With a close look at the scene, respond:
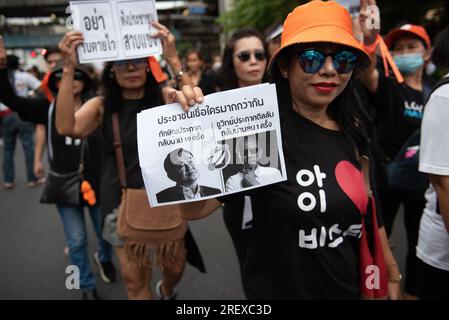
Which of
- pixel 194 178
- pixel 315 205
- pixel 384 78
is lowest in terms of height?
pixel 315 205

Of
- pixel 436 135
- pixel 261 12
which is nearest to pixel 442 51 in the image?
pixel 436 135

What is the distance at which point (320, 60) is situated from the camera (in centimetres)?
151

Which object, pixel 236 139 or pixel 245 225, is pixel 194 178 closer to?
pixel 236 139

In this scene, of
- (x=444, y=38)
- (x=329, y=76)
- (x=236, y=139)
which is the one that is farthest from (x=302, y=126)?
(x=444, y=38)

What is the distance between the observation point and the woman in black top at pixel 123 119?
2.32m

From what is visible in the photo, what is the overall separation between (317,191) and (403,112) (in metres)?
1.75

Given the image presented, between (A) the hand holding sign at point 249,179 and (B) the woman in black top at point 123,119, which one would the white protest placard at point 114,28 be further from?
(A) the hand holding sign at point 249,179

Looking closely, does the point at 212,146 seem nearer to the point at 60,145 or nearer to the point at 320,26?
the point at 320,26

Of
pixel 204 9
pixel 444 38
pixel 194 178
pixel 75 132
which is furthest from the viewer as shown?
pixel 204 9

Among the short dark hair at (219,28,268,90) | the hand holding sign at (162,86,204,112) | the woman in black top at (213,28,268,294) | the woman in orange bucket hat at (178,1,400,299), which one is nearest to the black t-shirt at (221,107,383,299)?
the woman in orange bucket hat at (178,1,400,299)

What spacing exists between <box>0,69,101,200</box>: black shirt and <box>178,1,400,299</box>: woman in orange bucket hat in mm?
1786

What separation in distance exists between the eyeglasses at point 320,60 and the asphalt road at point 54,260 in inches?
85.9

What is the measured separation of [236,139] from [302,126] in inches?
14.5

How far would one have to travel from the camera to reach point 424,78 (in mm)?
3316
